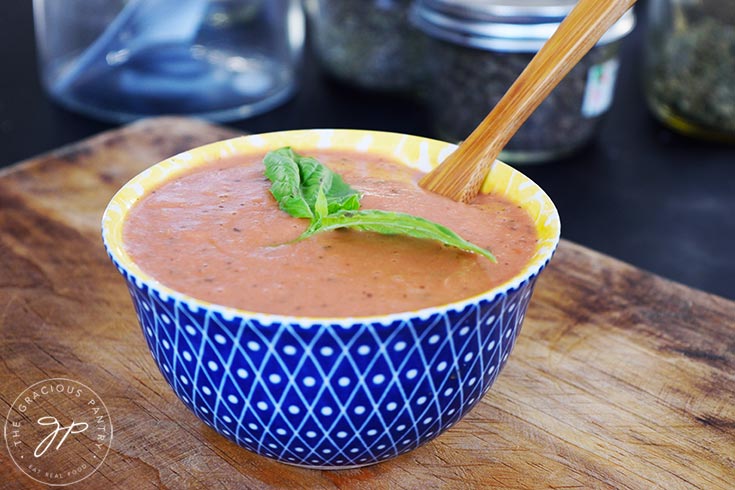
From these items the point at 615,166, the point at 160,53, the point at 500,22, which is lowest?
the point at 615,166

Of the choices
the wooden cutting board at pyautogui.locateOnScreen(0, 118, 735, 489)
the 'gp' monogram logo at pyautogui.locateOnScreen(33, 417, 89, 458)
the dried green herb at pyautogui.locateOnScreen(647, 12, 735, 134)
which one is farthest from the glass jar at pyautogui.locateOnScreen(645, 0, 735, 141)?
the 'gp' monogram logo at pyautogui.locateOnScreen(33, 417, 89, 458)

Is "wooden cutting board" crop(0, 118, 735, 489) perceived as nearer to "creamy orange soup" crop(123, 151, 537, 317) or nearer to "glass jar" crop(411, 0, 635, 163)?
"creamy orange soup" crop(123, 151, 537, 317)

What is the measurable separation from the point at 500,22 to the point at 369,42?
0.41m

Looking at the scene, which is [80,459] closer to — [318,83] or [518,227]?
[518,227]

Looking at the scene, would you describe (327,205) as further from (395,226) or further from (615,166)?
(615,166)

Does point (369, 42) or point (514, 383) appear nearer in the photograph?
point (514, 383)

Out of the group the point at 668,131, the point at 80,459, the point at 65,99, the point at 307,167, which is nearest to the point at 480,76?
the point at 668,131

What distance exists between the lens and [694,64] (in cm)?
181

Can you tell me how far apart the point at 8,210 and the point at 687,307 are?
0.98 m

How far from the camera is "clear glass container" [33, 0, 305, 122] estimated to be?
6.06ft

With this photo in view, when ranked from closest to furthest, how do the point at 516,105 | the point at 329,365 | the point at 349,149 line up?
the point at 329,365 → the point at 516,105 → the point at 349,149

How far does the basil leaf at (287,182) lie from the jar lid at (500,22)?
71 centimetres

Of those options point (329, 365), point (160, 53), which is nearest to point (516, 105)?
point (329, 365)

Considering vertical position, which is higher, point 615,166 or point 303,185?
point 303,185
